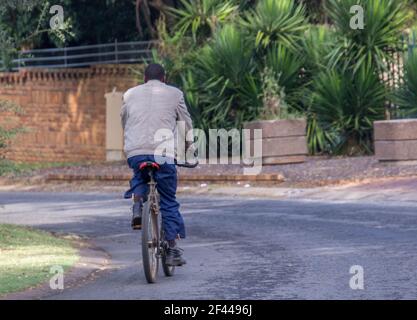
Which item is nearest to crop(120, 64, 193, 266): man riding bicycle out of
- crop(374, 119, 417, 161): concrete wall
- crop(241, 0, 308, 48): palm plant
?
crop(374, 119, 417, 161): concrete wall

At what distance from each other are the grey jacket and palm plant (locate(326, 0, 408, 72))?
13.4 metres

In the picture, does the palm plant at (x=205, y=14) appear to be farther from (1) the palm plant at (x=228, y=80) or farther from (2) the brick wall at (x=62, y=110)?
(2) the brick wall at (x=62, y=110)

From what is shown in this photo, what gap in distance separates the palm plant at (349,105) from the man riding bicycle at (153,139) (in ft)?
42.9

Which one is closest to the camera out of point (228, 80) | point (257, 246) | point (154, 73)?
point (154, 73)

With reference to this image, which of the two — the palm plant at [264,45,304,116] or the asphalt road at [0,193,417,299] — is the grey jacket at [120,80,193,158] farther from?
the palm plant at [264,45,304,116]

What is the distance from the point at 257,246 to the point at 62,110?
17328 millimetres

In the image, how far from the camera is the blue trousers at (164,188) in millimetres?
11055

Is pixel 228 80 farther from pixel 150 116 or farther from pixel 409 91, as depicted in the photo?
pixel 150 116

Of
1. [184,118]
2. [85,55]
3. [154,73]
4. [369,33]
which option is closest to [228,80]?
[369,33]

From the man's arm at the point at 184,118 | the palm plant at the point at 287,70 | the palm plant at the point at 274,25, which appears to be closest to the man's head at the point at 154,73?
the man's arm at the point at 184,118

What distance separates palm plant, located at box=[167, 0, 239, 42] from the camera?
27.0 m

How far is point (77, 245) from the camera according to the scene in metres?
14.2

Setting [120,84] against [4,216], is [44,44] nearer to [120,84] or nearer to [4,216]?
[120,84]

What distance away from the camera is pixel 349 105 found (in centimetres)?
2448
